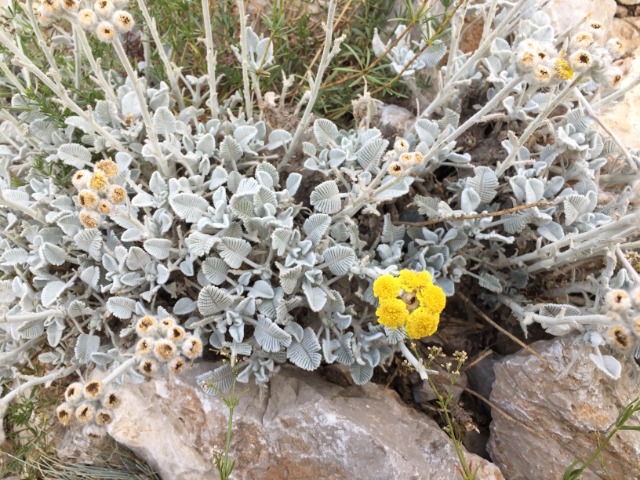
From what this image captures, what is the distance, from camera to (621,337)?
1841 millimetres

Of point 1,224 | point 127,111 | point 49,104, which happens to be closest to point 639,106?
point 127,111

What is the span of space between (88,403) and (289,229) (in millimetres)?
1192

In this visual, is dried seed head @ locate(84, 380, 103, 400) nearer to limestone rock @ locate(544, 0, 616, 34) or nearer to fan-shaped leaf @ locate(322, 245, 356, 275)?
fan-shaped leaf @ locate(322, 245, 356, 275)

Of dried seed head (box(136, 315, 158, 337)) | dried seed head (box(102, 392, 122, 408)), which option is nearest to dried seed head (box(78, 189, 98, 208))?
dried seed head (box(136, 315, 158, 337))

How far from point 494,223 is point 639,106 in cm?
151

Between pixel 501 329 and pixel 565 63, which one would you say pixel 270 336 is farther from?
pixel 565 63

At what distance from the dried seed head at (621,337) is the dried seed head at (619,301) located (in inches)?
2.4

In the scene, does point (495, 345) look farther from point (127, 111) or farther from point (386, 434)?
point (127, 111)

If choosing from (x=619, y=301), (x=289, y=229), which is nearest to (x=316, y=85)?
(x=289, y=229)

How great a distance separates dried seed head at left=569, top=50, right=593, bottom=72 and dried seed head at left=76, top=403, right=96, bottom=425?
2180mm

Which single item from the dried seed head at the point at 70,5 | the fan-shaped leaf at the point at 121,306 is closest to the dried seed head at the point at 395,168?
the dried seed head at the point at 70,5

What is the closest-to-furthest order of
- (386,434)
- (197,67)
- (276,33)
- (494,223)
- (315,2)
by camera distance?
1. (386,434)
2. (494,223)
3. (276,33)
4. (197,67)
5. (315,2)

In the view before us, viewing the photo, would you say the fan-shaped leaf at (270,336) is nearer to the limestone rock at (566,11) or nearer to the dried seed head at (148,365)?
the dried seed head at (148,365)

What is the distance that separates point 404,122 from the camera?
3.48 metres
